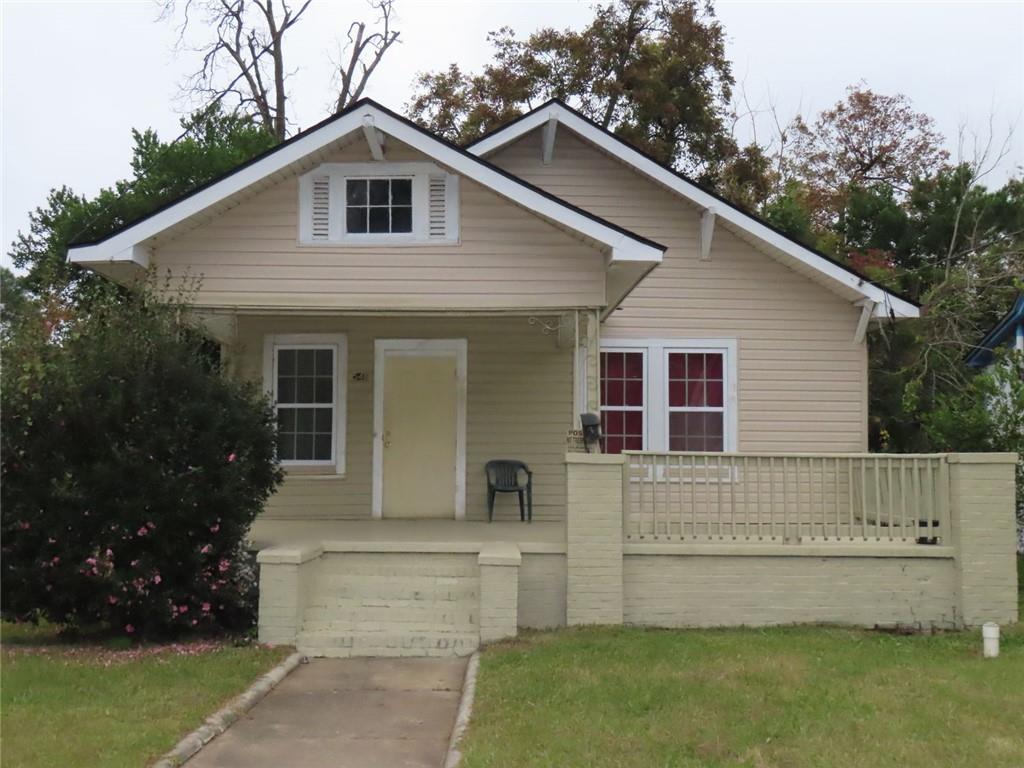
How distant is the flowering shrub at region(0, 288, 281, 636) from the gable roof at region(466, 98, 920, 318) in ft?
18.4

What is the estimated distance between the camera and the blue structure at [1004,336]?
56.5ft

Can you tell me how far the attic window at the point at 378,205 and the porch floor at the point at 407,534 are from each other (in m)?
2.99

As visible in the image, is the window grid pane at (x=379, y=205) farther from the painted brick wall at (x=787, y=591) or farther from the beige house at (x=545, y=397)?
the painted brick wall at (x=787, y=591)

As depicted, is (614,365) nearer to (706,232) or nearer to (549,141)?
(706,232)

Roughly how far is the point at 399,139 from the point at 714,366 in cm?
521

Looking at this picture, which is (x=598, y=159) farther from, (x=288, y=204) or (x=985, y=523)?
(x=985, y=523)

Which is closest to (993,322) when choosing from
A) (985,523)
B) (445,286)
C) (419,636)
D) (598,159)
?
(598,159)

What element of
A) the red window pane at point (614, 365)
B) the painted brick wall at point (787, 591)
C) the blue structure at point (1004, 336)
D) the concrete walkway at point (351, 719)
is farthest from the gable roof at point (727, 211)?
the concrete walkway at point (351, 719)

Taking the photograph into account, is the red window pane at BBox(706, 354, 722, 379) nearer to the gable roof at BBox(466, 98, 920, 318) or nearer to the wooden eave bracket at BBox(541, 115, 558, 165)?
the gable roof at BBox(466, 98, 920, 318)

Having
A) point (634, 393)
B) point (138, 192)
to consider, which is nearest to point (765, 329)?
point (634, 393)

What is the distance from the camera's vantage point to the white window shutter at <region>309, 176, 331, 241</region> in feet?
35.7

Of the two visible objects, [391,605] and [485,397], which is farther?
[485,397]

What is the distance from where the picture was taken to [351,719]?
7.21 metres

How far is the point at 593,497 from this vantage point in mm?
9844
